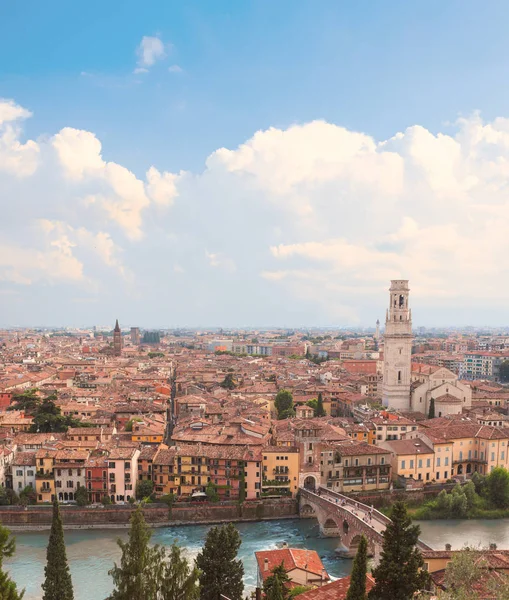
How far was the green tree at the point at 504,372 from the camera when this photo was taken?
8638 centimetres

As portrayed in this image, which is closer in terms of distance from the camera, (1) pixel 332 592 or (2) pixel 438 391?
(1) pixel 332 592

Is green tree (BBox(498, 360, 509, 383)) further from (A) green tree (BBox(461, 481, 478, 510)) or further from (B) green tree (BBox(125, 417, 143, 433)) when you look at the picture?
(B) green tree (BBox(125, 417, 143, 433))

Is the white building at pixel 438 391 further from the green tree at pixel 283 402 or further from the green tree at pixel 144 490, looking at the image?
the green tree at pixel 144 490

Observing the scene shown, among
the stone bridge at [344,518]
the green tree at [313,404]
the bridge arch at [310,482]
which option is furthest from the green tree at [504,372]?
the stone bridge at [344,518]

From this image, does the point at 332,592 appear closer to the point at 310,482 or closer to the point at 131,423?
the point at 310,482

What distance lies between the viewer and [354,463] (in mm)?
34875

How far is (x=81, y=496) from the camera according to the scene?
31.2 metres

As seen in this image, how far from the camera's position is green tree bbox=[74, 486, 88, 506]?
31.2 meters

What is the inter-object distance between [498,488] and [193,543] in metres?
17.4

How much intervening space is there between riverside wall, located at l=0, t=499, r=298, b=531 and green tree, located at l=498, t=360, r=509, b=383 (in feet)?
211

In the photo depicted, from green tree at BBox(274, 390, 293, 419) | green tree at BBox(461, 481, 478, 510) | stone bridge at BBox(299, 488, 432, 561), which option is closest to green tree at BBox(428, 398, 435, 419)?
green tree at BBox(274, 390, 293, 419)

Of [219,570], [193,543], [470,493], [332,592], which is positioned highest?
[332,592]

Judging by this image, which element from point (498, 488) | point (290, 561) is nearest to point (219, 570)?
point (290, 561)

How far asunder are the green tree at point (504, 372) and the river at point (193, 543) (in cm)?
5872
